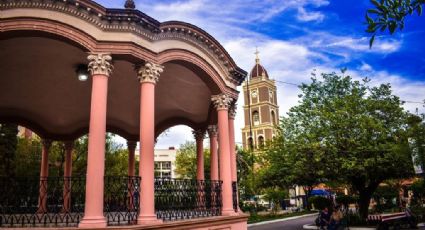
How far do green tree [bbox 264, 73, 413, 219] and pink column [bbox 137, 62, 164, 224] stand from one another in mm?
14302

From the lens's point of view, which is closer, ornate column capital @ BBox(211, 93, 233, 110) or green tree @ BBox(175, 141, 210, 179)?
ornate column capital @ BBox(211, 93, 233, 110)

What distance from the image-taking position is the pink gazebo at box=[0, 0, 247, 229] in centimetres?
823

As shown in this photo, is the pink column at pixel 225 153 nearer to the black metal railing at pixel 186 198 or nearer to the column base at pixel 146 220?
the black metal railing at pixel 186 198

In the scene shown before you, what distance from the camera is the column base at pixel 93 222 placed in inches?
289

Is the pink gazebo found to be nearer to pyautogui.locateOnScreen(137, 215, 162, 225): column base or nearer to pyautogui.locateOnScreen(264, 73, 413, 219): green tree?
pyautogui.locateOnScreen(137, 215, 162, 225): column base

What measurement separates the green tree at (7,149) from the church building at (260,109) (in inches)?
2304

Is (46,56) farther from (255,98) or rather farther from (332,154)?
(255,98)

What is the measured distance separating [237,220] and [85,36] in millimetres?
7337

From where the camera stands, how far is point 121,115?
1614 centimetres

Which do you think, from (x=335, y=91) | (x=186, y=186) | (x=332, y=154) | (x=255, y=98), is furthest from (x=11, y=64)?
(x=255, y=98)

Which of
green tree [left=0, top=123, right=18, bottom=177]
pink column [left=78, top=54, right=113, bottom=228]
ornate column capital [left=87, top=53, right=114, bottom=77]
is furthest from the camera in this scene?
green tree [left=0, top=123, right=18, bottom=177]

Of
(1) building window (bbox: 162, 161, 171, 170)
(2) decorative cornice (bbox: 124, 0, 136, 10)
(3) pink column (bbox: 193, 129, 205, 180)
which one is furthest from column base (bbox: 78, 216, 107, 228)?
(1) building window (bbox: 162, 161, 171, 170)

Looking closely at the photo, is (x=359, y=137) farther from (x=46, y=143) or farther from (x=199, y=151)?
(x=46, y=143)

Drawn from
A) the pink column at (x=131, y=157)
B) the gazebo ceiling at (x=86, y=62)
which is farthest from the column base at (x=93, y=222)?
the pink column at (x=131, y=157)
